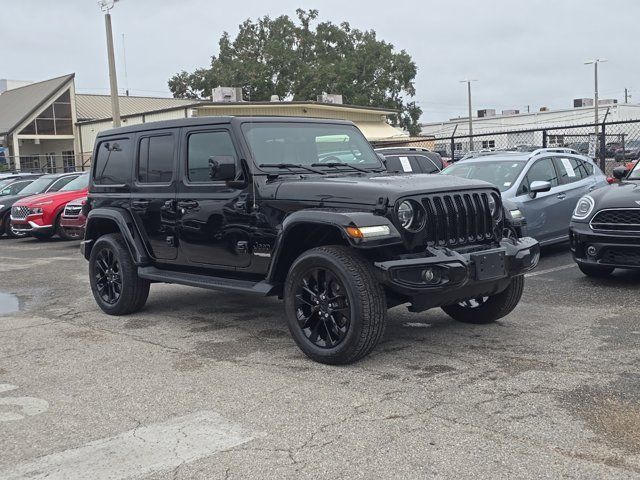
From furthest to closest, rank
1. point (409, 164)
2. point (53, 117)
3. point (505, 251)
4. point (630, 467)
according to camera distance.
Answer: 1. point (53, 117)
2. point (409, 164)
3. point (505, 251)
4. point (630, 467)

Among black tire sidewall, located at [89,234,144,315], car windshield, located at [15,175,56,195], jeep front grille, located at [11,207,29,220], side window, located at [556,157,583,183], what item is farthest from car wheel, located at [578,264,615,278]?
car windshield, located at [15,175,56,195]

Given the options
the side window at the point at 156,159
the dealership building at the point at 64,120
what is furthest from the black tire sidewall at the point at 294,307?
the dealership building at the point at 64,120

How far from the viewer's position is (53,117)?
144ft

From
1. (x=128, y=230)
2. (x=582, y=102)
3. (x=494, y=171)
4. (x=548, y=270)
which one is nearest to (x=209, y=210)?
(x=128, y=230)

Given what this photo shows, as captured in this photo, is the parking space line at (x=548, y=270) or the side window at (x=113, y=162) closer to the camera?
the side window at (x=113, y=162)

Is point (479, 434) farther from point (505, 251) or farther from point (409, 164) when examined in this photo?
point (409, 164)

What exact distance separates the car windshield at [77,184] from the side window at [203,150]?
1149cm

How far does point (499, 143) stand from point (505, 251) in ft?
179

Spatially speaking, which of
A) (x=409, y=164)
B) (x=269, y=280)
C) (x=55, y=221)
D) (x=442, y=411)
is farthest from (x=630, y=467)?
(x=55, y=221)

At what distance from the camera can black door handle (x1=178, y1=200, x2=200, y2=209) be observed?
657cm

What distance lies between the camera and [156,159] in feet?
Answer: 23.5

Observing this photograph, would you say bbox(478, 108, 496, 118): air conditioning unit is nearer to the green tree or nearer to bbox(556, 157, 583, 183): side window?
the green tree

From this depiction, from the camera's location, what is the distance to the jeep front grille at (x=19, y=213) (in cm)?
1664

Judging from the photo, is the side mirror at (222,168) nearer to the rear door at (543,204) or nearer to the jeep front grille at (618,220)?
the jeep front grille at (618,220)
